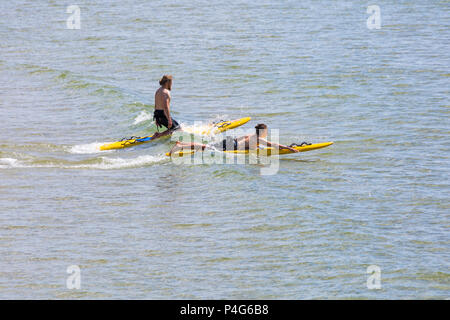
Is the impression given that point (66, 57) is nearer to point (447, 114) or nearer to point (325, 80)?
point (325, 80)

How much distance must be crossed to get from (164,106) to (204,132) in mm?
1565

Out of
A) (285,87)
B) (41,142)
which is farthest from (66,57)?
(41,142)

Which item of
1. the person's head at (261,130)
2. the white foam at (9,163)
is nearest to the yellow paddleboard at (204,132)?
Result: the white foam at (9,163)

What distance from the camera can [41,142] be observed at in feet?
58.7

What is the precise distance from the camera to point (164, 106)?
17.3m

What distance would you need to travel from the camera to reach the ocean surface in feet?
33.3

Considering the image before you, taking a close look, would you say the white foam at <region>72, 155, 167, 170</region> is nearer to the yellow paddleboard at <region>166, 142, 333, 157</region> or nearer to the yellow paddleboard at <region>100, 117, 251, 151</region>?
the yellow paddleboard at <region>166, 142, 333, 157</region>

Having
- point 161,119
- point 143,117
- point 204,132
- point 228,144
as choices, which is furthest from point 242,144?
point 143,117

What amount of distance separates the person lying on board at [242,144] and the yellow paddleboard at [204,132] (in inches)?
66.2

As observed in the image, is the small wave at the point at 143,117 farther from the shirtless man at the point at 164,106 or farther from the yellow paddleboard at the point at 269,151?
the yellow paddleboard at the point at 269,151

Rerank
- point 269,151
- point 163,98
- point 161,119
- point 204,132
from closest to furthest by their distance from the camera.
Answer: point 269,151
point 163,98
point 161,119
point 204,132

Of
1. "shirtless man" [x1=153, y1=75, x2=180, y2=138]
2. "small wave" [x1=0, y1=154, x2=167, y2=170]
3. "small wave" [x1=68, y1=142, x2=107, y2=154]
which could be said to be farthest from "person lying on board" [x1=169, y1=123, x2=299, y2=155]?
"small wave" [x1=68, y1=142, x2=107, y2=154]

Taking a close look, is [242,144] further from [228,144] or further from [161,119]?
[161,119]

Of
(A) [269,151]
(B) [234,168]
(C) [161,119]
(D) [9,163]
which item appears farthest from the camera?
(C) [161,119]
